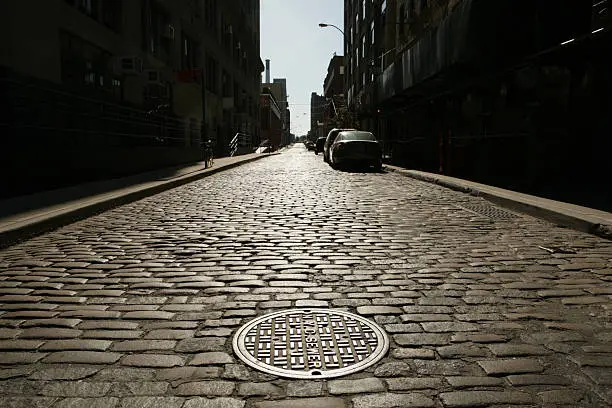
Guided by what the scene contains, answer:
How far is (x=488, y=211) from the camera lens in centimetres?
904

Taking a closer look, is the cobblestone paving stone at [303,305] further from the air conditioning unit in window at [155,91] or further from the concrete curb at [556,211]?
the air conditioning unit in window at [155,91]

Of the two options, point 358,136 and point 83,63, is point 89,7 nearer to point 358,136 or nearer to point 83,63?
point 83,63

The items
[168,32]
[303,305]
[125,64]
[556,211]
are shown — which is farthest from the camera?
[168,32]

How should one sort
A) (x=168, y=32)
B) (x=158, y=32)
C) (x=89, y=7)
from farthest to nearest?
1. (x=168, y=32)
2. (x=158, y=32)
3. (x=89, y=7)

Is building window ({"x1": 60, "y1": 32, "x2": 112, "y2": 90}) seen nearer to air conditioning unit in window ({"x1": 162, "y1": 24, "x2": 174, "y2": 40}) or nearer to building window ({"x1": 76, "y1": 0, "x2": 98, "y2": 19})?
building window ({"x1": 76, "y1": 0, "x2": 98, "y2": 19})

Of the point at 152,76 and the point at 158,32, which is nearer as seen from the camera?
the point at 152,76

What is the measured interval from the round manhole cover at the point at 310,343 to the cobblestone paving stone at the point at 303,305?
9 centimetres

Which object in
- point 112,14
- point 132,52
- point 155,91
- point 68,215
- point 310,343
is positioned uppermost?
point 112,14

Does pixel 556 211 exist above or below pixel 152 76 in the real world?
below

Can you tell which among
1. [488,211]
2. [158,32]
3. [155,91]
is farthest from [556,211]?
[158,32]

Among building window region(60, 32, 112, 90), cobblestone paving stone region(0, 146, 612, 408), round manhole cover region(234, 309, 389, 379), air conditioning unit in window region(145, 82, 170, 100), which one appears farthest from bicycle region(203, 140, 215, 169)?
round manhole cover region(234, 309, 389, 379)

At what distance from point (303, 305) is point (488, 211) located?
621 centimetres

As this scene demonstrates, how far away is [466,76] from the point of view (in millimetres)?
17172

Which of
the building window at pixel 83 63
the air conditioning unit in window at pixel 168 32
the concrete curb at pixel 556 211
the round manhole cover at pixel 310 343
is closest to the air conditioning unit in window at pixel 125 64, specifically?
the building window at pixel 83 63
